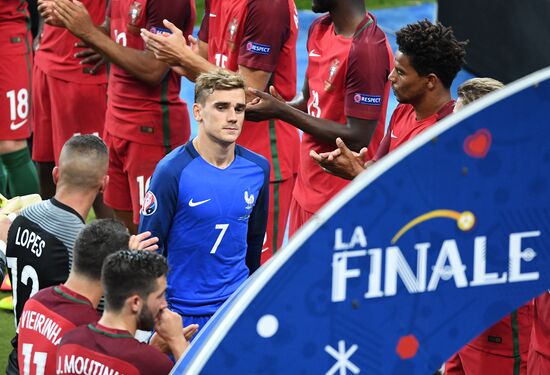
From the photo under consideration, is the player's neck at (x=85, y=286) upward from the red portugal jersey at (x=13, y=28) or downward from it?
downward

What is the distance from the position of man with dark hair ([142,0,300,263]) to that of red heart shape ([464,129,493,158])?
3527 millimetres

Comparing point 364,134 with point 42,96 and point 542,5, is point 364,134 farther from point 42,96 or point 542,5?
point 542,5

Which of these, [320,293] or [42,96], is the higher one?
[320,293]

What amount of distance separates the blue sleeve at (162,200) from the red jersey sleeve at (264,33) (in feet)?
4.19

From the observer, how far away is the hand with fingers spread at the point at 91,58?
7043 millimetres

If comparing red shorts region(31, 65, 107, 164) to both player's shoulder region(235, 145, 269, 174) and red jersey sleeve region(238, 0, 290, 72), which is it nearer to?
red jersey sleeve region(238, 0, 290, 72)

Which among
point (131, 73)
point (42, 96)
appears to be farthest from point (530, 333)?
point (42, 96)

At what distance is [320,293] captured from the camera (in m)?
2.46

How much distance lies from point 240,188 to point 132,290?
4.29ft

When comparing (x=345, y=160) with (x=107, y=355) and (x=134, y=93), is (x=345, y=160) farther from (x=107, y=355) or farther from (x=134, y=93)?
(x=134, y=93)

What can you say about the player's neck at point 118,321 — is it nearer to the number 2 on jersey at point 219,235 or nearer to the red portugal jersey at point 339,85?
the number 2 on jersey at point 219,235

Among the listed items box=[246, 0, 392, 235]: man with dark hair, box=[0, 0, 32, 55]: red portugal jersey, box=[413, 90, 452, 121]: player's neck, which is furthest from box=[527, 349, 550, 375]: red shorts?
box=[0, 0, 32, 55]: red portugal jersey

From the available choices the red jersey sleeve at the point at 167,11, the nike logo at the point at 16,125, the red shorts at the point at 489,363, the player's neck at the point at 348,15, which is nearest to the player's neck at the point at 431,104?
the player's neck at the point at 348,15

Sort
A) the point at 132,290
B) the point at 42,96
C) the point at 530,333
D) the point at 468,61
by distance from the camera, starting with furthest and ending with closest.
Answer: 1. the point at 468,61
2. the point at 42,96
3. the point at 530,333
4. the point at 132,290
